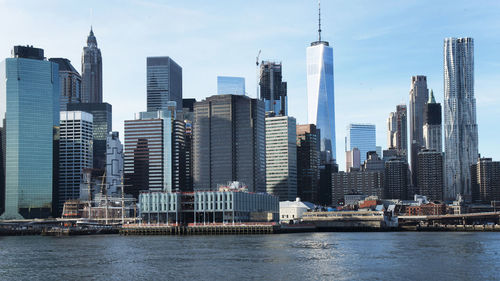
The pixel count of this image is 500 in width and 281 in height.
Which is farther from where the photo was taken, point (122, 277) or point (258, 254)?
point (258, 254)

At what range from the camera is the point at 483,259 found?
437ft

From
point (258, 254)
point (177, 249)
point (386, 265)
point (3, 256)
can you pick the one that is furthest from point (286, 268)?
point (3, 256)

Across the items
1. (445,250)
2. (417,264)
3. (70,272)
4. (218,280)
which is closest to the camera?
(218,280)

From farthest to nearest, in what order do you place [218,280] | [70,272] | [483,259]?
[483,259], [70,272], [218,280]

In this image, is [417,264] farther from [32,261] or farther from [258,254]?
[32,261]

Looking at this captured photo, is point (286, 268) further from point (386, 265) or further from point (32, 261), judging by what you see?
point (32, 261)

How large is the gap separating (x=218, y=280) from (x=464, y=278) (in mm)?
36547

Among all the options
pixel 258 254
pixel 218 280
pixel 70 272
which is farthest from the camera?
pixel 258 254

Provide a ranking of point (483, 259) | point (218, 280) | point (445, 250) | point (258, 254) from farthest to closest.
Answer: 1. point (445, 250)
2. point (258, 254)
3. point (483, 259)
4. point (218, 280)

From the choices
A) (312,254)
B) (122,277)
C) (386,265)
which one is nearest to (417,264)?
(386,265)

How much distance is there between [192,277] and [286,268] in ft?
61.0

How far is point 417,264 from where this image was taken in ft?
404

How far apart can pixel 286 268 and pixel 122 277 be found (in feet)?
90.2

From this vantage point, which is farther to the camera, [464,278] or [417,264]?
[417,264]
